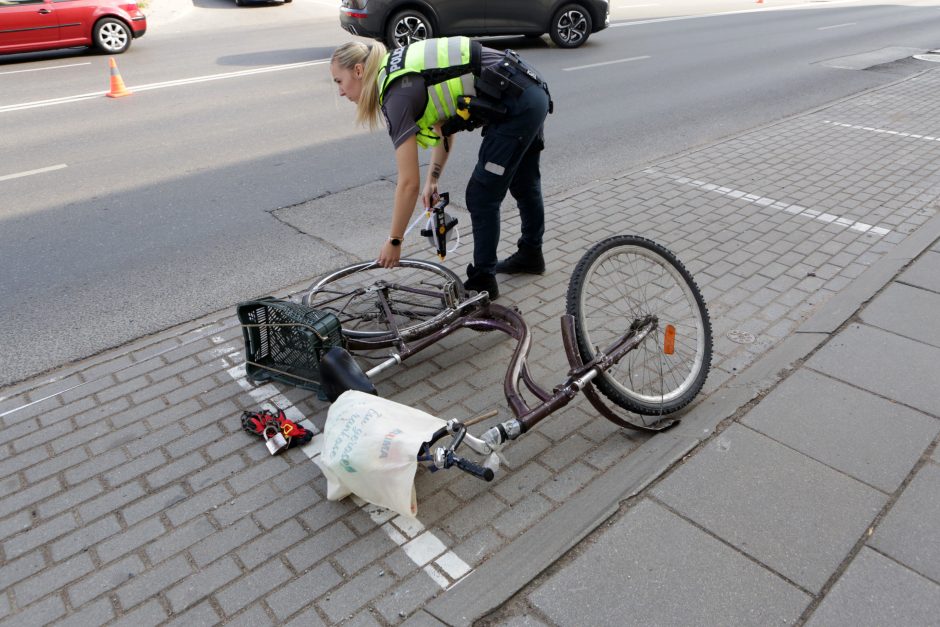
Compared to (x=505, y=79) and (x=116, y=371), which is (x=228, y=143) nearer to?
(x=116, y=371)

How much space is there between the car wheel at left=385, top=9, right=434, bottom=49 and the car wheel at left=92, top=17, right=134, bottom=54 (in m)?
5.28

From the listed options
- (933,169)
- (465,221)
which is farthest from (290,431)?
(933,169)

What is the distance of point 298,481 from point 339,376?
497 mm

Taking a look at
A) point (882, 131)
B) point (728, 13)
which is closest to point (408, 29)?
point (882, 131)

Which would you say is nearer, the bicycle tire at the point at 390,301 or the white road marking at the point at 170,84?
the bicycle tire at the point at 390,301

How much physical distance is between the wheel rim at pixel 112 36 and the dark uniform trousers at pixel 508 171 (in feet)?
41.2

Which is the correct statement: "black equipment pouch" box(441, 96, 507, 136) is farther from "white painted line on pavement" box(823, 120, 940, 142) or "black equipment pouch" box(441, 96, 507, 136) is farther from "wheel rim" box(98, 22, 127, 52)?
"wheel rim" box(98, 22, 127, 52)

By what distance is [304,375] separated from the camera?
3676 millimetres

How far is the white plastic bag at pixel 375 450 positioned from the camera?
2.80 meters

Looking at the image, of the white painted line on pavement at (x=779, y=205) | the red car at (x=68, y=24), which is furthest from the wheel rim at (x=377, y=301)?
the red car at (x=68, y=24)

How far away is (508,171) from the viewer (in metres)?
4.26

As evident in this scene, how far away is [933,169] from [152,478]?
7740 mm

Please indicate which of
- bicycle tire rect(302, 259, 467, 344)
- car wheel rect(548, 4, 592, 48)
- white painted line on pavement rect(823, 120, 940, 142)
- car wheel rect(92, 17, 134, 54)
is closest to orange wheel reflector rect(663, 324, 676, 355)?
bicycle tire rect(302, 259, 467, 344)

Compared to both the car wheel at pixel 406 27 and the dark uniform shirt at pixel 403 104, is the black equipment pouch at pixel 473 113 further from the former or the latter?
the car wheel at pixel 406 27
